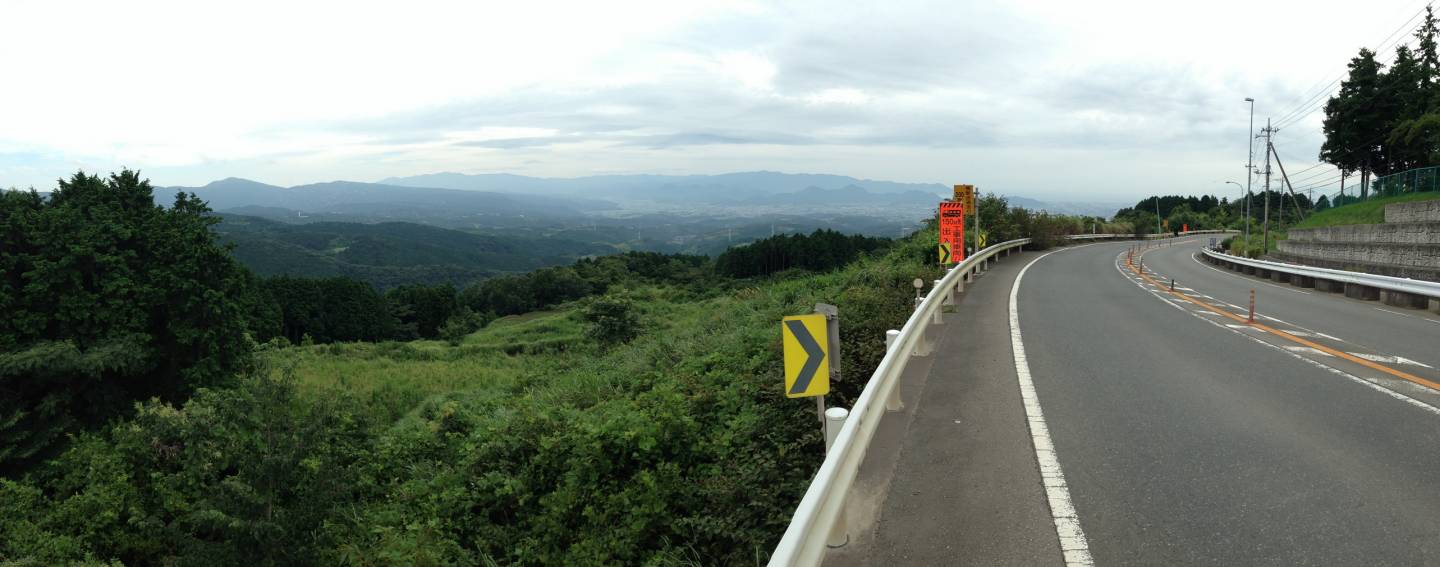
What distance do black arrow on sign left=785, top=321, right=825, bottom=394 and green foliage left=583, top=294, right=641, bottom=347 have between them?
85.0 ft

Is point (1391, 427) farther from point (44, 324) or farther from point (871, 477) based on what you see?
point (44, 324)

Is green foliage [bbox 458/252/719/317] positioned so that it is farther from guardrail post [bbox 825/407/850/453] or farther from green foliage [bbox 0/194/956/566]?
guardrail post [bbox 825/407/850/453]

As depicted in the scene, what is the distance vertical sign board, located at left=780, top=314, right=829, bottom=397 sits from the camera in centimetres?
527

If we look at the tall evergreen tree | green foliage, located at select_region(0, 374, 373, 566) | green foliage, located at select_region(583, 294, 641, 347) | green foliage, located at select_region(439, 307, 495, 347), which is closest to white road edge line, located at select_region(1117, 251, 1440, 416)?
green foliage, located at select_region(0, 374, 373, 566)

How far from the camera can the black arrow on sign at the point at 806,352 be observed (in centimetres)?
527

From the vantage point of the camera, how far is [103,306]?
25.6 m

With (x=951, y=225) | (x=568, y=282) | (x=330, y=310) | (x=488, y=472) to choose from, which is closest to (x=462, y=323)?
(x=330, y=310)

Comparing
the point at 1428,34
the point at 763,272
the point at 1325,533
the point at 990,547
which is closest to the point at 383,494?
the point at 990,547

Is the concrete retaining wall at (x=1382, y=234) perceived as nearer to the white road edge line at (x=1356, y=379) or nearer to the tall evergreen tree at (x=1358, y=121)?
the white road edge line at (x=1356, y=379)

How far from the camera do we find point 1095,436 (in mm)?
5512

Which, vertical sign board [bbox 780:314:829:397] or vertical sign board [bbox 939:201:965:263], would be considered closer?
vertical sign board [bbox 780:314:829:397]

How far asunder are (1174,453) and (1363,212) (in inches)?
1544

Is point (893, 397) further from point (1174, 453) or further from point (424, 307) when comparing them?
point (424, 307)

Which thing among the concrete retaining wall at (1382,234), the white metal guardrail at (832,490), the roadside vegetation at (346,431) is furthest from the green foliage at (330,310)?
the white metal guardrail at (832,490)
